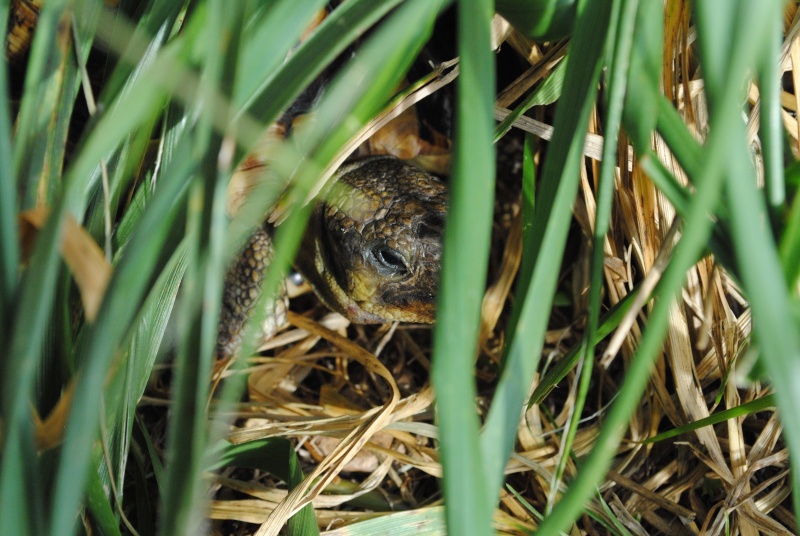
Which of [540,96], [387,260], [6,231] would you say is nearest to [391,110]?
[540,96]

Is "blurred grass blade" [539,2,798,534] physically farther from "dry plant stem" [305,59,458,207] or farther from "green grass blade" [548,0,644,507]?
"dry plant stem" [305,59,458,207]

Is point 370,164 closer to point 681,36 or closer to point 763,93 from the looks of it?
point 681,36

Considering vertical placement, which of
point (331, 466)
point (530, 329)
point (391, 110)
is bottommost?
point (331, 466)

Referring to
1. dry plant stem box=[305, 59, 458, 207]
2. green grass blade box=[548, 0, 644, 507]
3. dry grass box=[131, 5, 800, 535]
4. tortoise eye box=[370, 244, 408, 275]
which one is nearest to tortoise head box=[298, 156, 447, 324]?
tortoise eye box=[370, 244, 408, 275]

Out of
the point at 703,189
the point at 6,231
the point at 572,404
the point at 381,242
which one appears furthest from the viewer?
the point at 381,242

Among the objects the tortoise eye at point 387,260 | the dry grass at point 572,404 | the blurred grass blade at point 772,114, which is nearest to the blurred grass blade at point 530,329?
the blurred grass blade at point 772,114

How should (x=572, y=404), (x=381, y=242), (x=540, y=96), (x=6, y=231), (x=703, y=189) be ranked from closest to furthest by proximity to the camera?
1. (x=703, y=189)
2. (x=6, y=231)
3. (x=540, y=96)
4. (x=572, y=404)
5. (x=381, y=242)

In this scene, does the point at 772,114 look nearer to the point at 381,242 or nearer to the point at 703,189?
the point at 703,189
